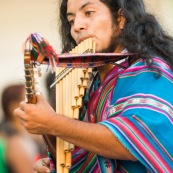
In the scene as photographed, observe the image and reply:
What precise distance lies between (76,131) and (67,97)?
0.69 ft

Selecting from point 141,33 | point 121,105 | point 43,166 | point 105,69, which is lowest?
point 43,166

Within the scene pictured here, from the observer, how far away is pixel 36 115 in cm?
287

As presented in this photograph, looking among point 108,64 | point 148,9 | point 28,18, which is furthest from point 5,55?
point 108,64

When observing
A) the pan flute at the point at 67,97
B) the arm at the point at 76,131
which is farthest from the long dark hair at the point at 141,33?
the arm at the point at 76,131

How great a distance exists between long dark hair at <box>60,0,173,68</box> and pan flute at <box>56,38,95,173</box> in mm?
301

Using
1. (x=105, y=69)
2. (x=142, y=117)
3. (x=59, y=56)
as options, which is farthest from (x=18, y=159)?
(x=142, y=117)

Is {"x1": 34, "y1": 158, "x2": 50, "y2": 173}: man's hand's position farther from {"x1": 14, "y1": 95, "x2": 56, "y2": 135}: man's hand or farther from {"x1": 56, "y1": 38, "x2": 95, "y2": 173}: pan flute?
{"x1": 14, "y1": 95, "x2": 56, "y2": 135}: man's hand

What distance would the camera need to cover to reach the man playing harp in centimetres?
293

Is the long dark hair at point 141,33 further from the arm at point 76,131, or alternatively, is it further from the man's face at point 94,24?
the arm at point 76,131

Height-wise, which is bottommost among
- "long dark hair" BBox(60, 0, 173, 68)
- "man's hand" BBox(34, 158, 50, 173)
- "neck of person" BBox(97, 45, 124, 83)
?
"man's hand" BBox(34, 158, 50, 173)

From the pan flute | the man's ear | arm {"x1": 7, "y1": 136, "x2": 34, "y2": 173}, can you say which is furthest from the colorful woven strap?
arm {"x1": 7, "y1": 136, "x2": 34, "y2": 173}

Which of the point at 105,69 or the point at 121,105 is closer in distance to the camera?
the point at 121,105

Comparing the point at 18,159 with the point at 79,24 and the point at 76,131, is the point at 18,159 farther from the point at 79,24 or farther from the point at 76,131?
the point at 76,131

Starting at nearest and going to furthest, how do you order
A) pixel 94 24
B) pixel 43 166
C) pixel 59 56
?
pixel 59 56 < pixel 94 24 < pixel 43 166
